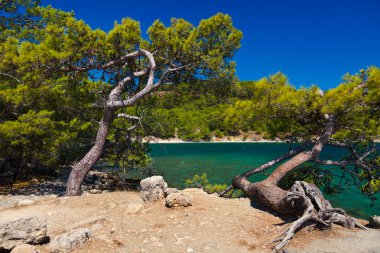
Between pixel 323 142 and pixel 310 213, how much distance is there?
483 centimetres

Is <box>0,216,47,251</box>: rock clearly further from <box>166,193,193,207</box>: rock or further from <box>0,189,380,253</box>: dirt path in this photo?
<box>166,193,193,207</box>: rock

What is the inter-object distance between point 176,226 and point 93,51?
9.28m

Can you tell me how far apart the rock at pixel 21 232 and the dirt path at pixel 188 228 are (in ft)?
3.27

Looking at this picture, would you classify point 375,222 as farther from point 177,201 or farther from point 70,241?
point 70,241

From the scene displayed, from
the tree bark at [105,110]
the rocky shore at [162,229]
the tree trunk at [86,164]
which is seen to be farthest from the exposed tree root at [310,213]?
the tree trunk at [86,164]

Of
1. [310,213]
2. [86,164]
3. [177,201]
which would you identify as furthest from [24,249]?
[86,164]

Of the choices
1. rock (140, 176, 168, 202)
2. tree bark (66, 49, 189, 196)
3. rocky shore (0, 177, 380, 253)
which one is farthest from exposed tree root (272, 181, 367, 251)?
tree bark (66, 49, 189, 196)

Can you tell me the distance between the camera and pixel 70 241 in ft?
21.1

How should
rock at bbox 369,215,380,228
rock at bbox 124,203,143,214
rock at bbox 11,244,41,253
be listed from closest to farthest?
1. rock at bbox 11,244,41,253
2. rock at bbox 369,215,380,228
3. rock at bbox 124,203,143,214

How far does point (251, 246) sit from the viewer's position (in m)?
6.48

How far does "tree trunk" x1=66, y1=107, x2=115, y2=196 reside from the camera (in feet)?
41.5

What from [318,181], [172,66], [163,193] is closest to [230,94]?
[172,66]

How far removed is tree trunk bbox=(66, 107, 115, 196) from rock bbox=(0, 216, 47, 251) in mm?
6126

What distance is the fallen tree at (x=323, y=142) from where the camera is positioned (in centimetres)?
729
